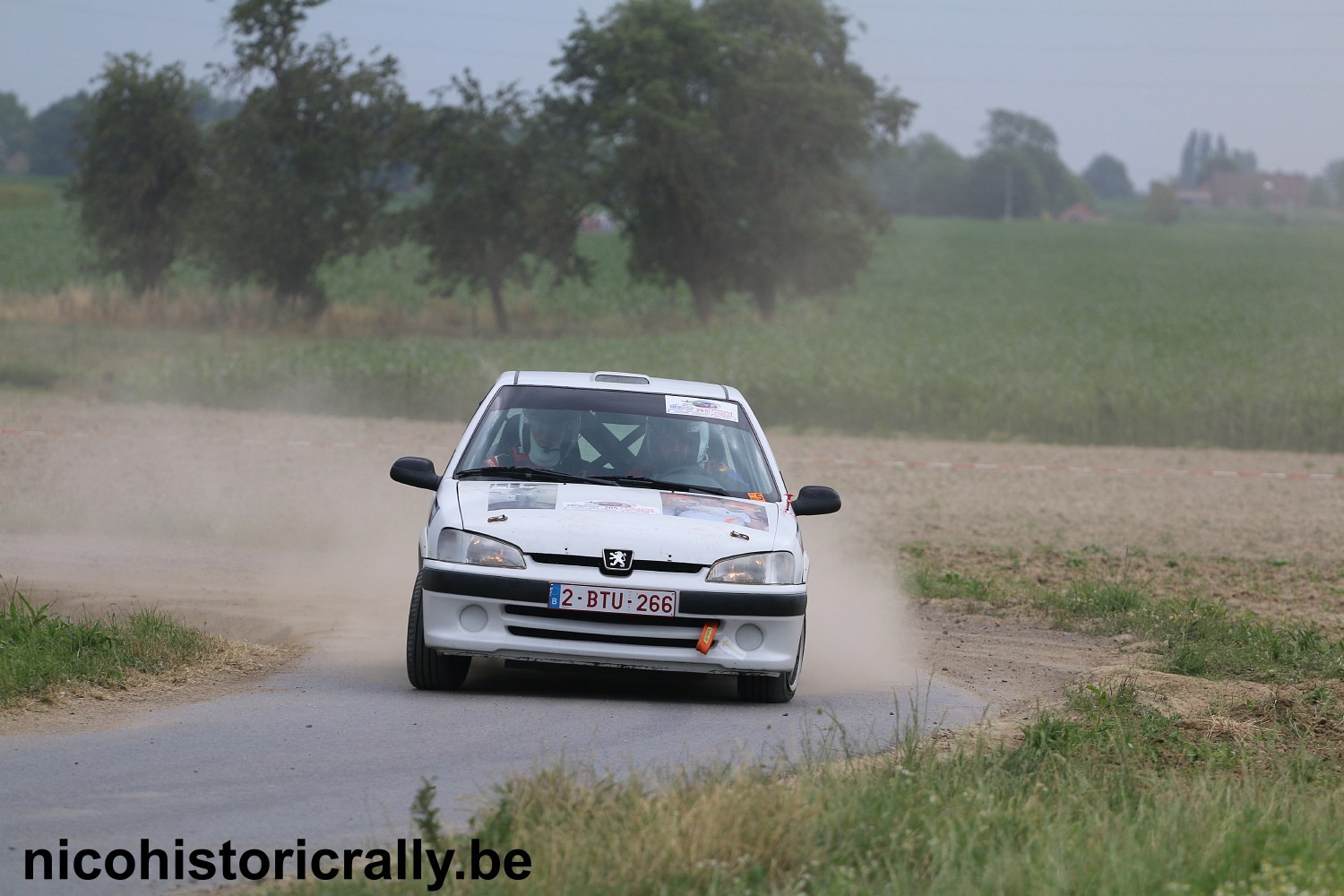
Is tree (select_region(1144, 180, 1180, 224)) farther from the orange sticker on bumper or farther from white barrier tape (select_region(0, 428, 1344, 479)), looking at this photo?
the orange sticker on bumper

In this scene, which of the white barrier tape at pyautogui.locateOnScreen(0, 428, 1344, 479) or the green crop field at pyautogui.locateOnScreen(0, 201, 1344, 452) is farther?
the green crop field at pyautogui.locateOnScreen(0, 201, 1344, 452)

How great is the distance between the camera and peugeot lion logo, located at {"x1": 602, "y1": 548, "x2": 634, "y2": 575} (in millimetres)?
7609

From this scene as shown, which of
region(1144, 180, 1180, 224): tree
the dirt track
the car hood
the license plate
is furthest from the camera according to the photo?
region(1144, 180, 1180, 224): tree

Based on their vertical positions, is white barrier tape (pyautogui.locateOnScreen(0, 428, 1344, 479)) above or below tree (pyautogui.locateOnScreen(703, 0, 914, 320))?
below

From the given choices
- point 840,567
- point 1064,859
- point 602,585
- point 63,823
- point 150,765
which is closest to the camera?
point 1064,859

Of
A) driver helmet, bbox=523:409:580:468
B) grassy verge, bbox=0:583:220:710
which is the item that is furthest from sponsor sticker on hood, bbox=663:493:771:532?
grassy verge, bbox=0:583:220:710

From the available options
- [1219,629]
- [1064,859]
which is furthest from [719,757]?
Result: [1219,629]

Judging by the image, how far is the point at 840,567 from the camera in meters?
13.8

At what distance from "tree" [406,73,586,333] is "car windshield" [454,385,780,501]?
44.7 metres

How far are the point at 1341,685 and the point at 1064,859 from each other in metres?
4.79

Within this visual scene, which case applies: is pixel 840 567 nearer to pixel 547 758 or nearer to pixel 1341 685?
pixel 1341 685

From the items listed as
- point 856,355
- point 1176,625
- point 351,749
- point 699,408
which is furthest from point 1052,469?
point 351,749

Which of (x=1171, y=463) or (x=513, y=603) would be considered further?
(x=1171, y=463)

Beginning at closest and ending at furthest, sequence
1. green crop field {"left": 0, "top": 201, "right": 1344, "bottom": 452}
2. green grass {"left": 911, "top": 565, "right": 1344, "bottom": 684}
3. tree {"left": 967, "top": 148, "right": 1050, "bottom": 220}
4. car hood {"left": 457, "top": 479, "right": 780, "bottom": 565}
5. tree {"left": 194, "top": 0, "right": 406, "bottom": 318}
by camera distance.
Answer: car hood {"left": 457, "top": 479, "right": 780, "bottom": 565} < green grass {"left": 911, "top": 565, "right": 1344, "bottom": 684} < green crop field {"left": 0, "top": 201, "right": 1344, "bottom": 452} < tree {"left": 194, "top": 0, "right": 406, "bottom": 318} < tree {"left": 967, "top": 148, "right": 1050, "bottom": 220}
